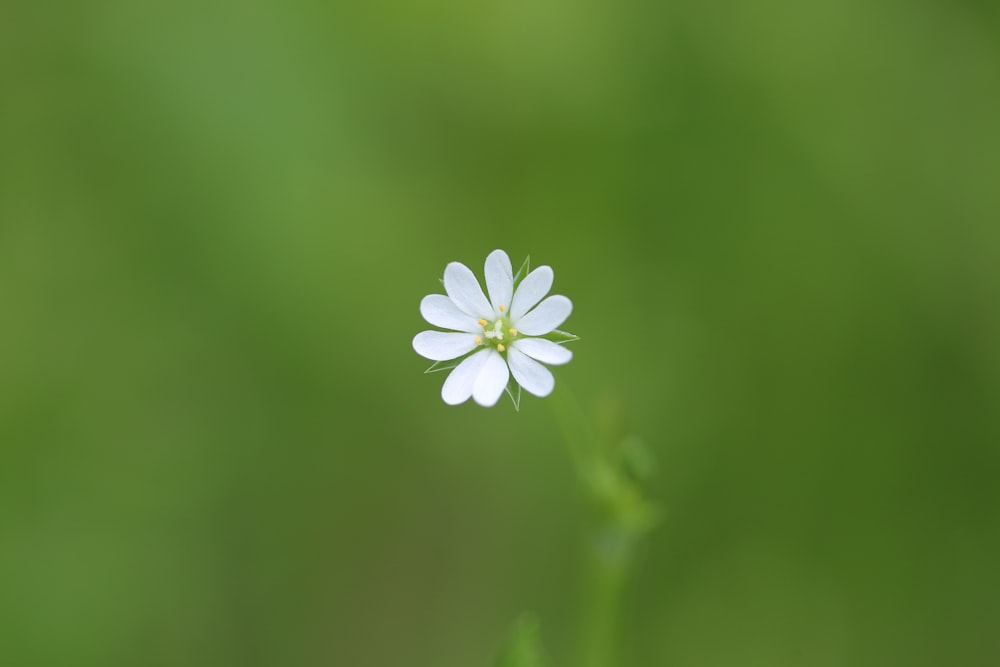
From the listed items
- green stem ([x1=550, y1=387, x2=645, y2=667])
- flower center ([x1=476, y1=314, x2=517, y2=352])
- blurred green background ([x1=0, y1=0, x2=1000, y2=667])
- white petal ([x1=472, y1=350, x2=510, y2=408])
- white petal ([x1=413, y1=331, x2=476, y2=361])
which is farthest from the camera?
blurred green background ([x1=0, y1=0, x2=1000, y2=667])

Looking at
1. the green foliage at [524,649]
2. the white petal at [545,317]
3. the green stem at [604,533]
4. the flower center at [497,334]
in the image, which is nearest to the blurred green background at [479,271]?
the green stem at [604,533]

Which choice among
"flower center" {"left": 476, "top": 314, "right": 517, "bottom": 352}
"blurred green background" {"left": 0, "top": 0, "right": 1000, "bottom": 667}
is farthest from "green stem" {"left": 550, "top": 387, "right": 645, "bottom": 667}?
"blurred green background" {"left": 0, "top": 0, "right": 1000, "bottom": 667}

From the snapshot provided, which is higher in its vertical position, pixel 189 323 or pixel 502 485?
pixel 189 323

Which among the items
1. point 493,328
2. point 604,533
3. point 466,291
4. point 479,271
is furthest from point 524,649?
point 479,271

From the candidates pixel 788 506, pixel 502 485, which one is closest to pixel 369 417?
pixel 502 485

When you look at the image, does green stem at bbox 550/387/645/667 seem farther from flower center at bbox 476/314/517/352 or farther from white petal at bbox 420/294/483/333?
white petal at bbox 420/294/483/333

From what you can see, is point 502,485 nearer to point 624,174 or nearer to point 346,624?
point 346,624

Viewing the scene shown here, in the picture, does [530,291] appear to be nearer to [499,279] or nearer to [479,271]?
[499,279]
